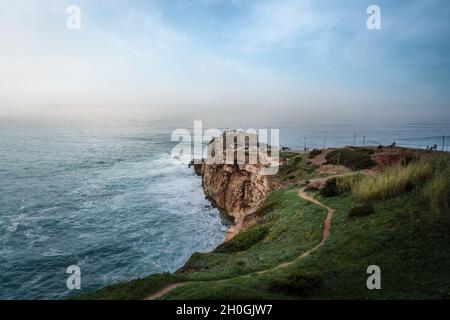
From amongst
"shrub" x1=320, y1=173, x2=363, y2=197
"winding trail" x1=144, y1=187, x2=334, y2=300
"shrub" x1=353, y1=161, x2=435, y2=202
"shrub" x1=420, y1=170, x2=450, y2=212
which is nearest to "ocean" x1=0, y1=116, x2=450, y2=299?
"winding trail" x1=144, y1=187, x2=334, y2=300

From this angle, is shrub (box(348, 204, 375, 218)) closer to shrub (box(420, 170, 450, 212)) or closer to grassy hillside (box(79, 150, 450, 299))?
grassy hillside (box(79, 150, 450, 299))

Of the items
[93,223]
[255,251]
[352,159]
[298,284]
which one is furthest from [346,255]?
[93,223]

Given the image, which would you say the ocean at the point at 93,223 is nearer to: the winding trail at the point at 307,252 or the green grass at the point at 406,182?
A: the winding trail at the point at 307,252

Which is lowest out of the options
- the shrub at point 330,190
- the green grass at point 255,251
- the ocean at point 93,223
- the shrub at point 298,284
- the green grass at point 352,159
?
the ocean at point 93,223

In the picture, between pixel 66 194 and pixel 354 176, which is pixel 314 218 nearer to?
pixel 354 176

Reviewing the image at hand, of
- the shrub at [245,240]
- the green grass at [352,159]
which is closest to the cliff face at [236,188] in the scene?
the green grass at [352,159]

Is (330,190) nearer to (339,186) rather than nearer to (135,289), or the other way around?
(339,186)
